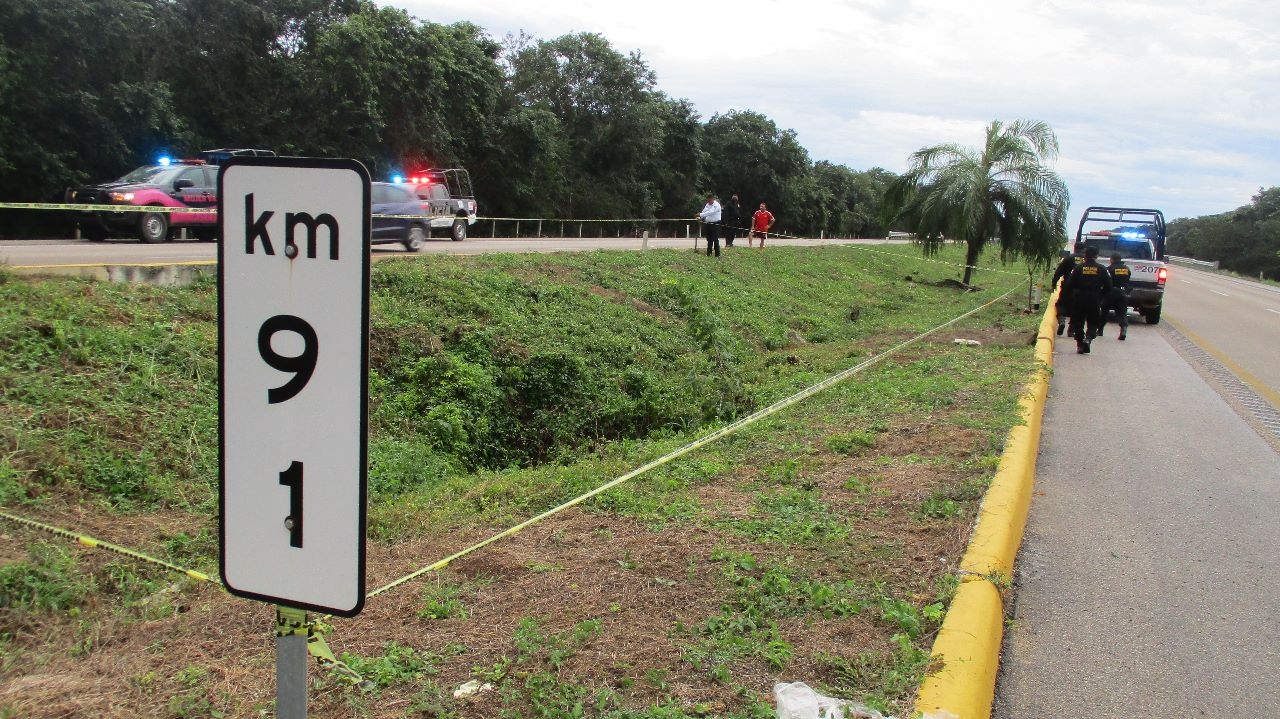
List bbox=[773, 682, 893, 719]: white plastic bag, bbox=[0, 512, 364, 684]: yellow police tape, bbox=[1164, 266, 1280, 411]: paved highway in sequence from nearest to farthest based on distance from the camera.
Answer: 1. bbox=[0, 512, 364, 684]: yellow police tape
2. bbox=[773, 682, 893, 719]: white plastic bag
3. bbox=[1164, 266, 1280, 411]: paved highway

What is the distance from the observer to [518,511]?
5727 millimetres

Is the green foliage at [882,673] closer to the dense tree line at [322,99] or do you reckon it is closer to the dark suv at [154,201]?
the dense tree line at [322,99]

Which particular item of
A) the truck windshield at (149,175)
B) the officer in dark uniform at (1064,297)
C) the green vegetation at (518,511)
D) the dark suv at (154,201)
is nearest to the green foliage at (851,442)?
the green vegetation at (518,511)

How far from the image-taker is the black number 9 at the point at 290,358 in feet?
6.29

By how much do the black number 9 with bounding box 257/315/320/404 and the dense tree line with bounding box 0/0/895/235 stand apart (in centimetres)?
1381

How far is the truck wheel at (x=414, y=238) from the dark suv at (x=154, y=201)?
3.59m

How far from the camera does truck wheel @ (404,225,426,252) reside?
19.7 m

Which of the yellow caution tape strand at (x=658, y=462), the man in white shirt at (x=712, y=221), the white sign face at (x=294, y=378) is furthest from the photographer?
the man in white shirt at (x=712, y=221)

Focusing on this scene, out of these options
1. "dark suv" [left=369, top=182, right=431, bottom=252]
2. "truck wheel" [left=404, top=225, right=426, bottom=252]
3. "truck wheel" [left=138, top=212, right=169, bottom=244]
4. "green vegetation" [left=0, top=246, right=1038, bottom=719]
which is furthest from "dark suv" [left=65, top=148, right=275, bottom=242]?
"green vegetation" [left=0, top=246, right=1038, bottom=719]

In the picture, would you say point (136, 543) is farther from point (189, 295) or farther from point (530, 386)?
point (530, 386)

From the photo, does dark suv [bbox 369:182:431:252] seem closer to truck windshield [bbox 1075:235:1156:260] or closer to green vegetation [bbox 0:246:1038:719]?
green vegetation [bbox 0:246:1038:719]

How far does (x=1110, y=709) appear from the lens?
359cm

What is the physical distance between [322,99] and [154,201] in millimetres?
15050

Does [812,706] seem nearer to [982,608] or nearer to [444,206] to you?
[982,608]
